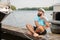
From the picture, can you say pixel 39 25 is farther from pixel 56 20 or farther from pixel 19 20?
pixel 19 20

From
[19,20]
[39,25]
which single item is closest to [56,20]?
[39,25]

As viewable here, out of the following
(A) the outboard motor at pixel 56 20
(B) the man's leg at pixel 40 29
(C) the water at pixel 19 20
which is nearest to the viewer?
(B) the man's leg at pixel 40 29

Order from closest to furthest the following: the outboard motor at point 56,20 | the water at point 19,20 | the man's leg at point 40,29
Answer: the man's leg at point 40,29 < the outboard motor at point 56,20 < the water at point 19,20

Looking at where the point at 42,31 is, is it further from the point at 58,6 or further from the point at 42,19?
the point at 58,6

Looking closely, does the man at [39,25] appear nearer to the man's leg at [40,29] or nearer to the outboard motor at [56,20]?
the man's leg at [40,29]

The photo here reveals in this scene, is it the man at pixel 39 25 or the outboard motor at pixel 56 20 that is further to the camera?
the outboard motor at pixel 56 20

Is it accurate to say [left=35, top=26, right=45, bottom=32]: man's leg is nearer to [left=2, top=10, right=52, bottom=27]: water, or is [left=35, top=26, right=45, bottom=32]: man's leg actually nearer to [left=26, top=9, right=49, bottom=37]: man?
[left=26, top=9, right=49, bottom=37]: man

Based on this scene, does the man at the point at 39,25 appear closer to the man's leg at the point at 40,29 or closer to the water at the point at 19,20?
the man's leg at the point at 40,29

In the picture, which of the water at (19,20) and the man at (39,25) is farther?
the water at (19,20)

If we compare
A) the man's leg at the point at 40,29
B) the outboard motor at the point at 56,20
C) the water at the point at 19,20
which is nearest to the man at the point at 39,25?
the man's leg at the point at 40,29

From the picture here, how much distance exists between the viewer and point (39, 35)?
406 inches

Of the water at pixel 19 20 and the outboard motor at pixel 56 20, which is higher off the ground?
the outboard motor at pixel 56 20

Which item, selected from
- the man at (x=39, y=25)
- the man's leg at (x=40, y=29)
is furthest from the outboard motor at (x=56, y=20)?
the man's leg at (x=40, y=29)

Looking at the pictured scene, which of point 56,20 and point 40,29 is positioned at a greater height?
point 56,20
